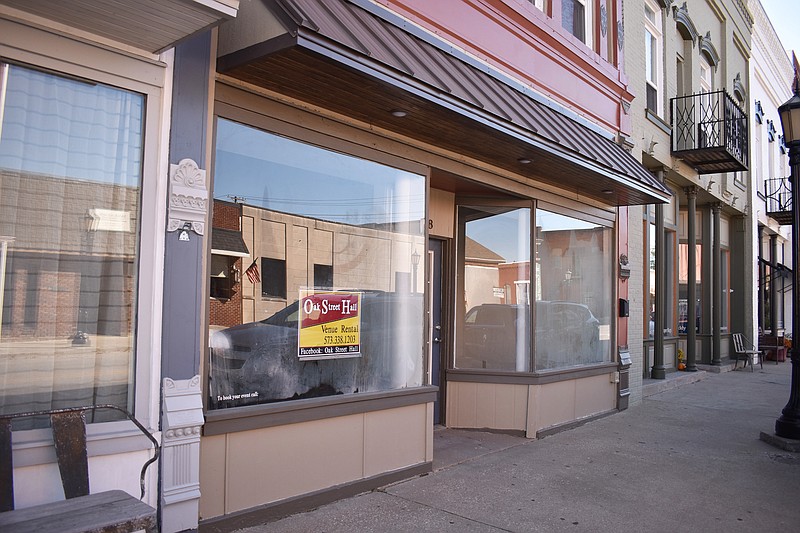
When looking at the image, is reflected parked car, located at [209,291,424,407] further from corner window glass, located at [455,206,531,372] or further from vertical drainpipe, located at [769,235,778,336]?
vertical drainpipe, located at [769,235,778,336]

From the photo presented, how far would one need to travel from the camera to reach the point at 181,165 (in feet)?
14.0

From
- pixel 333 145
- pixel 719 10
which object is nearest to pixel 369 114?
pixel 333 145

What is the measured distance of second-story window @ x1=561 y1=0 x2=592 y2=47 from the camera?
368 inches

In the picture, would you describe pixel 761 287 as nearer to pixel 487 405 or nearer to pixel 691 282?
pixel 691 282

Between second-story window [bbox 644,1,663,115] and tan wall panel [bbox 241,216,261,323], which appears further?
second-story window [bbox 644,1,663,115]

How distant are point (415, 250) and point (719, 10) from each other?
537 inches

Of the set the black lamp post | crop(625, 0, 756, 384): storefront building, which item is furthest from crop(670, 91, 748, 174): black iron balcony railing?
the black lamp post

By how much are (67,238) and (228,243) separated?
1134 mm

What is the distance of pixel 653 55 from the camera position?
12.9m

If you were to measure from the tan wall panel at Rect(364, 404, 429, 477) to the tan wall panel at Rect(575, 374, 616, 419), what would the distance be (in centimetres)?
346

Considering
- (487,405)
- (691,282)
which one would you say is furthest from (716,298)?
(487,405)

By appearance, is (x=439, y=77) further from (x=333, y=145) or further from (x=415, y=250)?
(x=415, y=250)

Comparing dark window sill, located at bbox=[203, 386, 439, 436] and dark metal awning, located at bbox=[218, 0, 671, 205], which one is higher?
dark metal awning, located at bbox=[218, 0, 671, 205]

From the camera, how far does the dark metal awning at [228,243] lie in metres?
4.60
